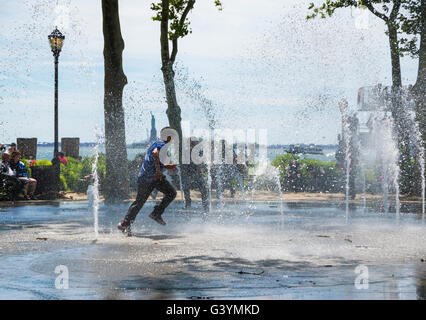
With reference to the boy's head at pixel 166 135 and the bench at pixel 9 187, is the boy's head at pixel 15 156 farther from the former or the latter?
the boy's head at pixel 166 135

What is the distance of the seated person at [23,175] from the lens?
23078mm

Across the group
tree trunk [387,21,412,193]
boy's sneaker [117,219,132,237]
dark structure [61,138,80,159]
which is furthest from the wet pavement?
dark structure [61,138,80,159]

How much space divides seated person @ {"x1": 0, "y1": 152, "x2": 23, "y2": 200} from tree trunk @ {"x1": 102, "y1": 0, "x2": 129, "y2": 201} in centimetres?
279

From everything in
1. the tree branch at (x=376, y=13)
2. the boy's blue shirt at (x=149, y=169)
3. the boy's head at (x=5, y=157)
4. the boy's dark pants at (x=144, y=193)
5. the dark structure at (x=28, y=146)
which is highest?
the tree branch at (x=376, y=13)

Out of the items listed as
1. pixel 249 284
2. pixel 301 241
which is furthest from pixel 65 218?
pixel 249 284

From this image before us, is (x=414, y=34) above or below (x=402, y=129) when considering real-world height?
above

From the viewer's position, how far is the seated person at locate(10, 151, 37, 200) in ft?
75.7

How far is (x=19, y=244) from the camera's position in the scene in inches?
485

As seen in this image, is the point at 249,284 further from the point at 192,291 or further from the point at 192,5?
the point at 192,5

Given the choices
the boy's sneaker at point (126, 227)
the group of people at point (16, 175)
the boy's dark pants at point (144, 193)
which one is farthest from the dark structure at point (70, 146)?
the boy's sneaker at point (126, 227)

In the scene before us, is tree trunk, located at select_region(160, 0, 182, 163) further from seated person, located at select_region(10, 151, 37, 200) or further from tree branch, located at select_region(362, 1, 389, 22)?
tree branch, located at select_region(362, 1, 389, 22)

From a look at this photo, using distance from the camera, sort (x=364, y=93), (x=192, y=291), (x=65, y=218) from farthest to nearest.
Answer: (x=364, y=93) → (x=65, y=218) → (x=192, y=291)

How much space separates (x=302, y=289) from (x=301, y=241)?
190 inches

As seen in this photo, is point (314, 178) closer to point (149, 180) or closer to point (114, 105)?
point (114, 105)
